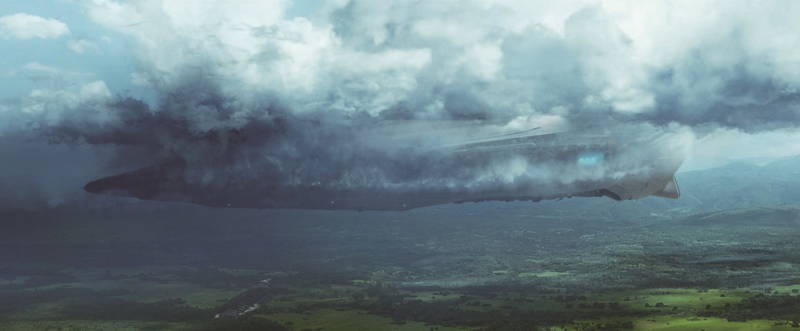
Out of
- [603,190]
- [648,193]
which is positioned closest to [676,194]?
[648,193]

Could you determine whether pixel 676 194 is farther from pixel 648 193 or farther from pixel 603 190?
pixel 603 190
